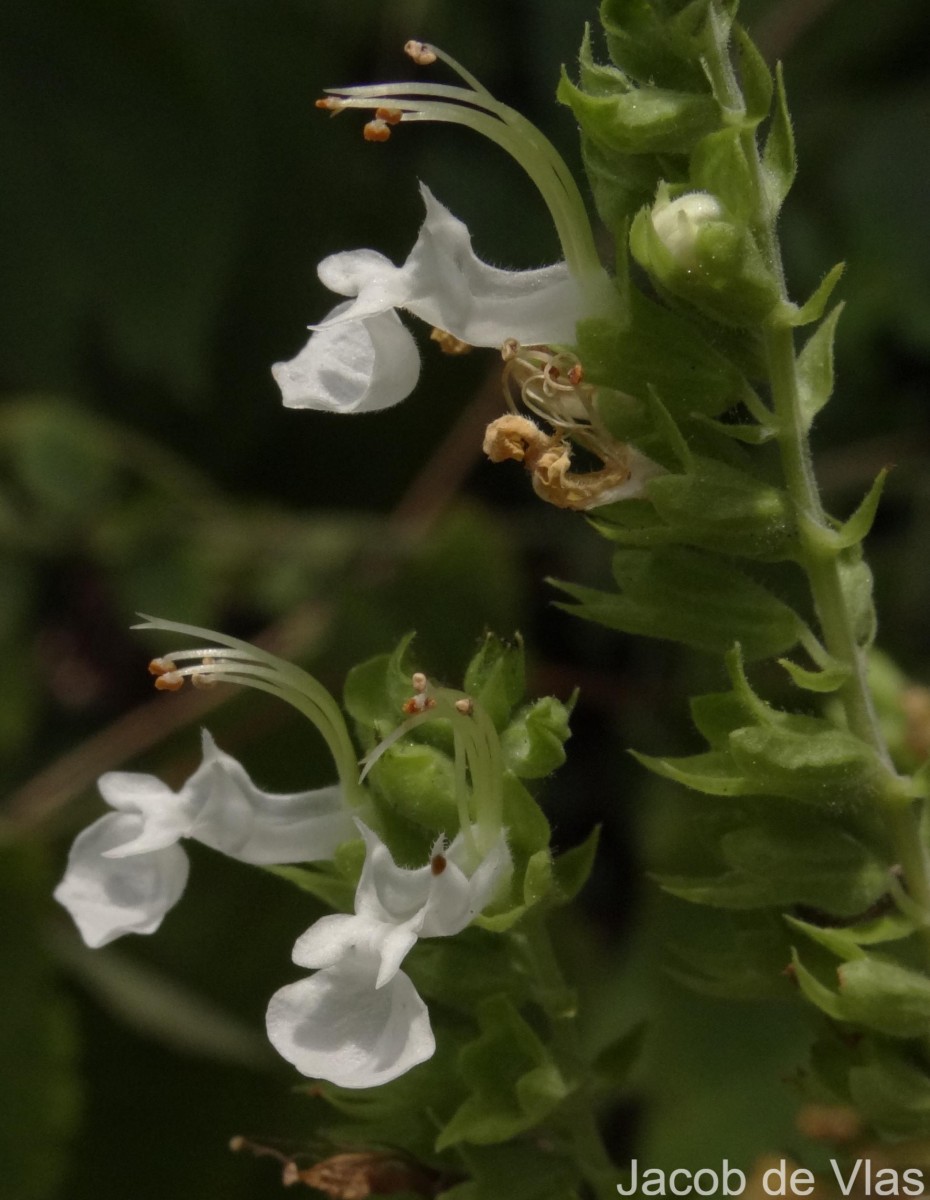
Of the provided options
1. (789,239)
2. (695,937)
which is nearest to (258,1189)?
(695,937)

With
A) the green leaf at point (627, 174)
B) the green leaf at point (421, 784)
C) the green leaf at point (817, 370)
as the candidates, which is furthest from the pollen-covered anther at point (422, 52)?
the green leaf at point (421, 784)

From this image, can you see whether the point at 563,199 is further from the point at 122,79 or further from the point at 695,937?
the point at 122,79

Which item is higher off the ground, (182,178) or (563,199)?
(563,199)

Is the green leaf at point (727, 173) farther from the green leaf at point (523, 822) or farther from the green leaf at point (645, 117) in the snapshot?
the green leaf at point (523, 822)

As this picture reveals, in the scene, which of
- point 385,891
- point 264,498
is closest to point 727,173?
point 385,891

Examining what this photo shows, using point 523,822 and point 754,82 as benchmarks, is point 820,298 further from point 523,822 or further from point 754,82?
point 523,822

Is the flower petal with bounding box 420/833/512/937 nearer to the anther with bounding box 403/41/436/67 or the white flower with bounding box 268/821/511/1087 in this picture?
the white flower with bounding box 268/821/511/1087

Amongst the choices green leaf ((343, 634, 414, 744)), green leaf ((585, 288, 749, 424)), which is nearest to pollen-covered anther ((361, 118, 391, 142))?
green leaf ((585, 288, 749, 424))
